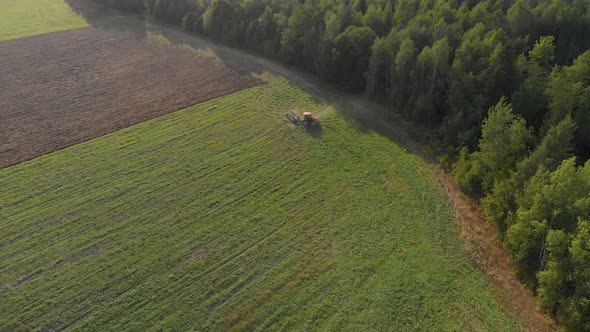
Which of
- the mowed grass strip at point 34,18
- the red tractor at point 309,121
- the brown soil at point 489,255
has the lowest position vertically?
the mowed grass strip at point 34,18

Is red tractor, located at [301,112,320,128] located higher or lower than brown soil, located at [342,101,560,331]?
lower

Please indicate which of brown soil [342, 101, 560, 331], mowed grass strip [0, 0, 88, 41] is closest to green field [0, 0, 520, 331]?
brown soil [342, 101, 560, 331]

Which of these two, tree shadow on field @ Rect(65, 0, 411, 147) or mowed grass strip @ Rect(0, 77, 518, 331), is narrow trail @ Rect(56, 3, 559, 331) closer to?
tree shadow on field @ Rect(65, 0, 411, 147)

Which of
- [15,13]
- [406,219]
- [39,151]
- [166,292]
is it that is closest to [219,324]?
[166,292]

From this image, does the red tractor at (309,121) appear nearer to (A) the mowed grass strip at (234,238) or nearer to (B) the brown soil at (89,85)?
(A) the mowed grass strip at (234,238)

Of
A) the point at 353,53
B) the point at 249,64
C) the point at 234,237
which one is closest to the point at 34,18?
the point at 249,64

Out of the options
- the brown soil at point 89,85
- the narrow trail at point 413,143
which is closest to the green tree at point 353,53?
the narrow trail at point 413,143

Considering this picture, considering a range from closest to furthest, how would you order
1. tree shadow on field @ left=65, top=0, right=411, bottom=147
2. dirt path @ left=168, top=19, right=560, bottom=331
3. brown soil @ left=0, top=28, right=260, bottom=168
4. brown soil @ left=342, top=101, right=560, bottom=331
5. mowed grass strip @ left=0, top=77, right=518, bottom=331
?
brown soil @ left=342, top=101, right=560, bottom=331
mowed grass strip @ left=0, top=77, right=518, bottom=331
dirt path @ left=168, top=19, right=560, bottom=331
brown soil @ left=0, top=28, right=260, bottom=168
tree shadow on field @ left=65, top=0, right=411, bottom=147
